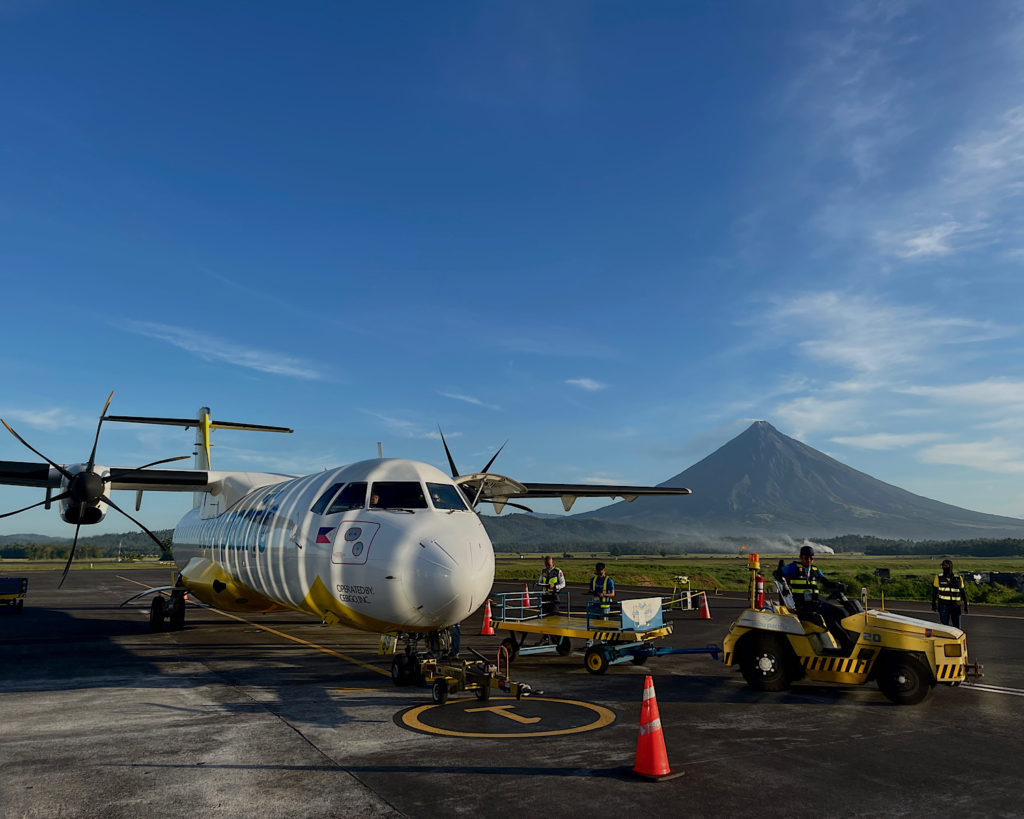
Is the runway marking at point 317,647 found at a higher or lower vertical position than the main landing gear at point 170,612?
lower

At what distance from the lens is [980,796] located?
232 inches

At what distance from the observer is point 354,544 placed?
9641 mm

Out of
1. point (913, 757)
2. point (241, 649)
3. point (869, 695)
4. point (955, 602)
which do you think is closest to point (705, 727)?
point (913, 757)

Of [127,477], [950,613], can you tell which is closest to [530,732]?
[950,613]

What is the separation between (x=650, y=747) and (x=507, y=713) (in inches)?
115

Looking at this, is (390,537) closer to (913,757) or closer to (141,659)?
(913,757)

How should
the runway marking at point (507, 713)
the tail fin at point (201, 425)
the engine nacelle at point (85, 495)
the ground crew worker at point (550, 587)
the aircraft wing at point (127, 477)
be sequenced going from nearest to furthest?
the runway marking at point (507, 713), the ground crew worker at point (550, 587), the engine nacelle at point (85, 495), the aircraft wing at point (127, 477), the tail fin at point (201, 425)

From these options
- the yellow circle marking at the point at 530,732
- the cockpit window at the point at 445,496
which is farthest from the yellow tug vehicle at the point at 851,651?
the cockpit window at the point at 445,496

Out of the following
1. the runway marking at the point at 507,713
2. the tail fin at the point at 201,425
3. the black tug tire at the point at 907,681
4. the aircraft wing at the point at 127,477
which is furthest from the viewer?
the tail fin at the point at 201,425

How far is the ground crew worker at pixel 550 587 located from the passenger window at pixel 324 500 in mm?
5503

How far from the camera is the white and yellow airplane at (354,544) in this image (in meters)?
8.98

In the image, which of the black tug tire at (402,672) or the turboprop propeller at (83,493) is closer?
the black tug tire at (402,672)

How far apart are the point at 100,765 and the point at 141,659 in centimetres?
808

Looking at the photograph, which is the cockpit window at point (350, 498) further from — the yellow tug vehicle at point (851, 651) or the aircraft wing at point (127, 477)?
the aircraft wing at point (127, 477)
